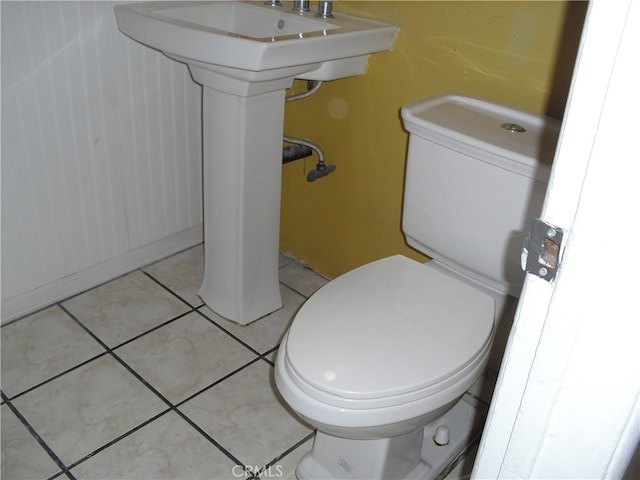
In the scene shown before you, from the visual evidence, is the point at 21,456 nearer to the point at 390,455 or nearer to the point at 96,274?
the point at 96,274

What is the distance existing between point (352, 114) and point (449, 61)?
0.37m

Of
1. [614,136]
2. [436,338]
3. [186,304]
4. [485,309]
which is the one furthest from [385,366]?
[186,304]

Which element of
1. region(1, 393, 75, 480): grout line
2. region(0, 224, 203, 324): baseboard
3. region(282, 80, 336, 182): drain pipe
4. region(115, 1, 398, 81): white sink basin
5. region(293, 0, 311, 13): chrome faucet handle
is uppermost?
region(293, 0, 311, 13): chrome faucet handle

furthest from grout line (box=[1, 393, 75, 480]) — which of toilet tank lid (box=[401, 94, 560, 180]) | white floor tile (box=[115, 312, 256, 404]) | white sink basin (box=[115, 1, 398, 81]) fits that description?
toilet tank lid (box=[401, 94, 560, 180])

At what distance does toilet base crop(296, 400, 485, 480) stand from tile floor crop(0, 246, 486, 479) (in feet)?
0.16

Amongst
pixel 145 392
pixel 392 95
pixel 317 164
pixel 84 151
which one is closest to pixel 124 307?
pixel 145 392

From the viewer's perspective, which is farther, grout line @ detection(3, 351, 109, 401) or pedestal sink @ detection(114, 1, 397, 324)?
grout line @ detection(3, 351, 109, 401)

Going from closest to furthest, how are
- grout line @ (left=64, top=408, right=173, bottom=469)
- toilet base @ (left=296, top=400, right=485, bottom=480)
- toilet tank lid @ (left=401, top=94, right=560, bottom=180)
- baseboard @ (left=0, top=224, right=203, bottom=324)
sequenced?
1. toilet tank lid @ (left=401, top=94, right=560, bottom=180)
2. toilet base @ (left=296, top=400, right=485, bottom=480)
3. grout line @ (left=64, top=408, right=173, bottom=469)
4. baseboard @ (left=0, top=224, right=203, bottom=324)

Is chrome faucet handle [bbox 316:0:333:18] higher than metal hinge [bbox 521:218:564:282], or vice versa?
chrome faucet handle [bbox 316:0:333:18]

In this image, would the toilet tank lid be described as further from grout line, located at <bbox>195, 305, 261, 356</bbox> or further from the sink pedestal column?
grout line, located at <bbox>195, 305, 261, 356</bbox>

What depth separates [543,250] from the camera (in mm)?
550

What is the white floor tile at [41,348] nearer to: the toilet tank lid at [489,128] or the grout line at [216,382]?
the grout line at [216,382]

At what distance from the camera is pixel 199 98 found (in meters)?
2.04

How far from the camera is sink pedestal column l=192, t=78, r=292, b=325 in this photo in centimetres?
164
